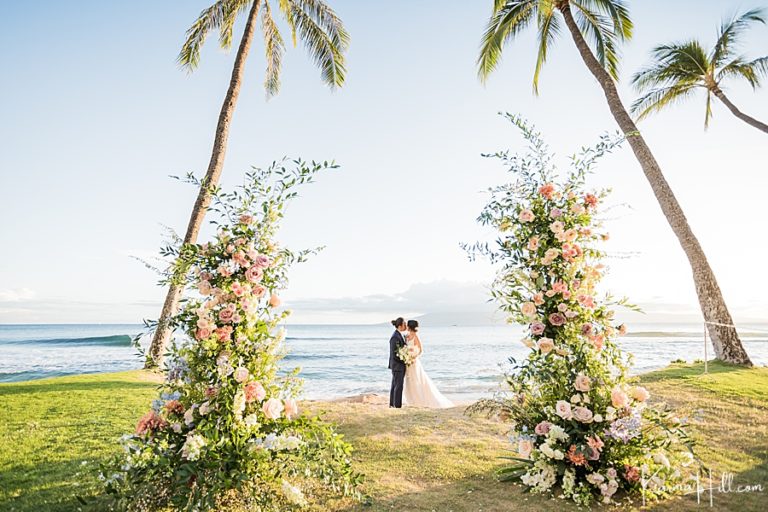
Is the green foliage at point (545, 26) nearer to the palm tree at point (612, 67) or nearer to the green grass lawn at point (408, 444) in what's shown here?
the palm tree at point (612, 67)

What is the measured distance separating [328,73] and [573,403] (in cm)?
1185

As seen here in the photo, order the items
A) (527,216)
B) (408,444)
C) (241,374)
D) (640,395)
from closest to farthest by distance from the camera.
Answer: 1. (241,374)
2. (640,395)
3. (527,216)
4. (408,444)

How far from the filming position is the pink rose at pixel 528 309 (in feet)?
15.8

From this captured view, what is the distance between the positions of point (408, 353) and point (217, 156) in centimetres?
648

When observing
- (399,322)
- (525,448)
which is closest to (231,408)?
(525,448)

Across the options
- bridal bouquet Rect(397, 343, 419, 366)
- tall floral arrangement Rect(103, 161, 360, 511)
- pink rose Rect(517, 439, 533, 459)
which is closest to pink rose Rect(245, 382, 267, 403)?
tall floral arrangement Rect(103, 161, 360, 511)

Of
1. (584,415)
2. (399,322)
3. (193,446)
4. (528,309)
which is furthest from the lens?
(399,322)

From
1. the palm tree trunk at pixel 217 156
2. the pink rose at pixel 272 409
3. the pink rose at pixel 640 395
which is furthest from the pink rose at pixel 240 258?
the palm tree trunk at pixel 217 156

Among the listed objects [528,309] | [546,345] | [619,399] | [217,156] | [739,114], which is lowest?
[619,399]

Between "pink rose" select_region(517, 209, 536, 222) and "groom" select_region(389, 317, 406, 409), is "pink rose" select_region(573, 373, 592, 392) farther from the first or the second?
"groom" select_region(389, 317, 406, 409)

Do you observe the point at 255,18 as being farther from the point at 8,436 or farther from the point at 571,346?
the point at 571,346

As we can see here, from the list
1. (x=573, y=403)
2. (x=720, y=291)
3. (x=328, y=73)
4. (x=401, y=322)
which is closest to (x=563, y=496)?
(x=573, y=403)

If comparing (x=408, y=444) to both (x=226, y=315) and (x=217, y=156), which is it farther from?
(x=217, y=156)

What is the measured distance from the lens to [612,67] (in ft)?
43.5
